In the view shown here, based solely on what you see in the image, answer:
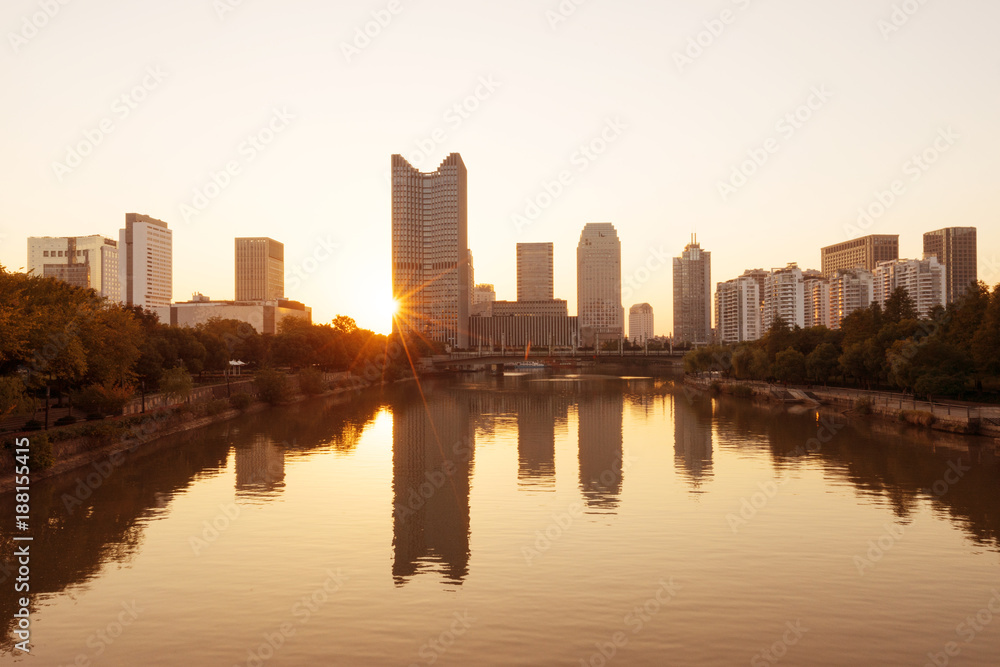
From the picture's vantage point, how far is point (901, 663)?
1594cm

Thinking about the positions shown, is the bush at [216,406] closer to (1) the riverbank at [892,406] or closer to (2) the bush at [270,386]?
(2) the bush at [270,386]

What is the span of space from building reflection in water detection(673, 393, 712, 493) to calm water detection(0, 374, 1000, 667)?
1.30ft

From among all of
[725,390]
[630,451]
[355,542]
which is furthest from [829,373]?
[355,542]

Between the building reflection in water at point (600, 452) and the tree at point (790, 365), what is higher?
the tree at point (790, 365)

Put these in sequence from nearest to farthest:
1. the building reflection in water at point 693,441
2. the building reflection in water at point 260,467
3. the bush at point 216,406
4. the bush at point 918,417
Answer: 1. the building reflection in water at point 260,467
2. the building reflection in water at point 693,441
3. the bush at point 918,417
4. the bush at point 216,406

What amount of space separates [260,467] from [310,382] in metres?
49.6

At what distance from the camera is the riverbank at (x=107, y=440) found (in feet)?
113

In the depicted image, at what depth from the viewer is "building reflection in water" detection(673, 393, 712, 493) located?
131ft

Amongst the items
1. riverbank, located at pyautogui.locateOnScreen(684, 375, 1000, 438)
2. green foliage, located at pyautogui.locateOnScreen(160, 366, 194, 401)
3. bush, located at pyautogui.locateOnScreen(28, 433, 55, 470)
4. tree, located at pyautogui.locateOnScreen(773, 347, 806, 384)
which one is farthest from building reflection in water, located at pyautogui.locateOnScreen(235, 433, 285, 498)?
tree, located at pyautogui.locateOnScreen(773, 347, 806, 384)

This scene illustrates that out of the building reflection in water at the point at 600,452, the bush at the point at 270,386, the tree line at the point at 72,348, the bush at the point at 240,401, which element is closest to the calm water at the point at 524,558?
the building reflection in water at the point at 600,452

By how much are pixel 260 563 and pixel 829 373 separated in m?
72.1

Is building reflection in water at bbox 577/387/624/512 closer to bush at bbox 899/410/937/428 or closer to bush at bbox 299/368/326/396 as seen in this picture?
bush at bbox 899/410/937/428

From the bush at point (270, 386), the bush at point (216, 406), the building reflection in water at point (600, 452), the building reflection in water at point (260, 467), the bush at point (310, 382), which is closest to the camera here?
the building reflection in water at point (600, 452)

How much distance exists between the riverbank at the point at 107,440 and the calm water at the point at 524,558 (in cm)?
125
